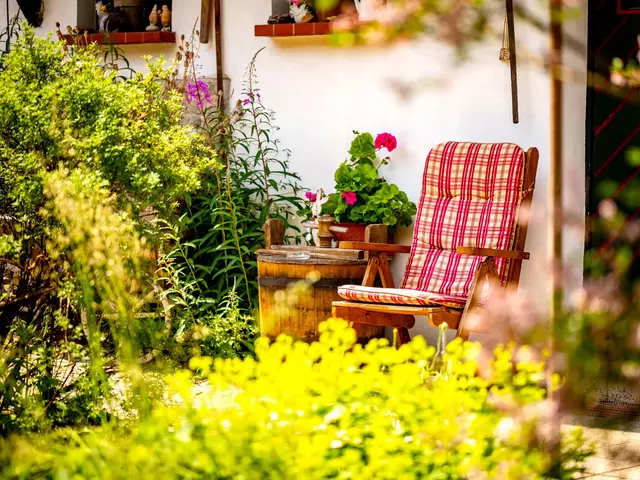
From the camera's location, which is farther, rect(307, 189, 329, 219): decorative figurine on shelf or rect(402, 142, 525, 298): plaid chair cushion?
rect(307, 189, 329, 219): decorative figurine on shelf

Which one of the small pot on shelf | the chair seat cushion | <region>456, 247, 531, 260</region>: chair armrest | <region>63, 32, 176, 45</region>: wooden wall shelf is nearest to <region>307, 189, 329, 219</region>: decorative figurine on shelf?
the chair seat cushion

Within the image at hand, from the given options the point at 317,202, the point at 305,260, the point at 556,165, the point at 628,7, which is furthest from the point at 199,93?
the point at 556,165

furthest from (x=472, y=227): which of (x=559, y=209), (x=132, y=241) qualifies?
(x=559, y=209)

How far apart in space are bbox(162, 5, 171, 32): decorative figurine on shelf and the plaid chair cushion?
7.08ft

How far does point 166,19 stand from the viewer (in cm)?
617

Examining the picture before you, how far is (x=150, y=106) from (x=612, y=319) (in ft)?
9.86

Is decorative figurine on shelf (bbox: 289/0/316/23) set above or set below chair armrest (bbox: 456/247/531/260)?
above

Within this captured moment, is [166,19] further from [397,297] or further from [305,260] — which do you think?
[397,297]

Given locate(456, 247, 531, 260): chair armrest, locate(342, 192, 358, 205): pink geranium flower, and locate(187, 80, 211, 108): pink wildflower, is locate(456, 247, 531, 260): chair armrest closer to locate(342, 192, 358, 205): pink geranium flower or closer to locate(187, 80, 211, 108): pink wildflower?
locate(342, 192, 358, 205): pink geranium flower

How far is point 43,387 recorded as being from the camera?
3133 millimetres

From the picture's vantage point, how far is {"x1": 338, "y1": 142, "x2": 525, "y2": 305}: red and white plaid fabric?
4.70 metres

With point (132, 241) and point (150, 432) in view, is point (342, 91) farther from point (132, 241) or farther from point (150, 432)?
point (150, 432)

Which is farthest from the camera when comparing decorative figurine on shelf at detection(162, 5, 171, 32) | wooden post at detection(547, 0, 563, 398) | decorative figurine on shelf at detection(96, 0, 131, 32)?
decorative figurine on shelf at detection(96, 0, 131, 32)

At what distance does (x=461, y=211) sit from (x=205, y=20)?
214cm
